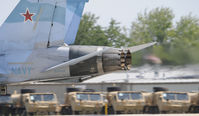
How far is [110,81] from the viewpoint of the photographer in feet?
98.7

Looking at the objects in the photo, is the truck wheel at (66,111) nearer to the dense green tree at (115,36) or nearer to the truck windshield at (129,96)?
the truck windshield at (129,96)

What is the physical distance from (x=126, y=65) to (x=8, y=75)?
4875 mm

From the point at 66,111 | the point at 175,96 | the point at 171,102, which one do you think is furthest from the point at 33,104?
the point at 175,96

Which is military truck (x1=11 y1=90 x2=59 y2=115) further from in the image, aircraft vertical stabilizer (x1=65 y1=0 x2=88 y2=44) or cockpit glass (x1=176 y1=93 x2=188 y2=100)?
cockpit glass (x1=176 y1=93 x2=188 y2=100)

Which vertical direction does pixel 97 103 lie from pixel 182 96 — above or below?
below

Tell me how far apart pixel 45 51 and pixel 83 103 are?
3.38m

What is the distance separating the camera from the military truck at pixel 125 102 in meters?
19.5

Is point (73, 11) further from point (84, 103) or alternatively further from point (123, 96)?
point (123, 96)

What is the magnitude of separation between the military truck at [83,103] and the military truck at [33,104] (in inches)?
29.0

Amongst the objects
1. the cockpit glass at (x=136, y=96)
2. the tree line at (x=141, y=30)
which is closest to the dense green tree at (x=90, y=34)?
the tree line at (x=141, y=30)

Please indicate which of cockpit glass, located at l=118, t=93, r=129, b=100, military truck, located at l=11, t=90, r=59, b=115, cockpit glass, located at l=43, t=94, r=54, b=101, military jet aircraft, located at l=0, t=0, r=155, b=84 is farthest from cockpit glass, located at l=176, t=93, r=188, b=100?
cockpit glass, located at l=43, t=94, r=54, b=101

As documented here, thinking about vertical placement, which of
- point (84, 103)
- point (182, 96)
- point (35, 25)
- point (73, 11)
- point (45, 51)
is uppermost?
point (73, 11)

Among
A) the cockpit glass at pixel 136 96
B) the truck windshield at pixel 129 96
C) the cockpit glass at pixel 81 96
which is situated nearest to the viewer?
the cockpit glass at pixel 81 96

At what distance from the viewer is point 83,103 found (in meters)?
19.2
